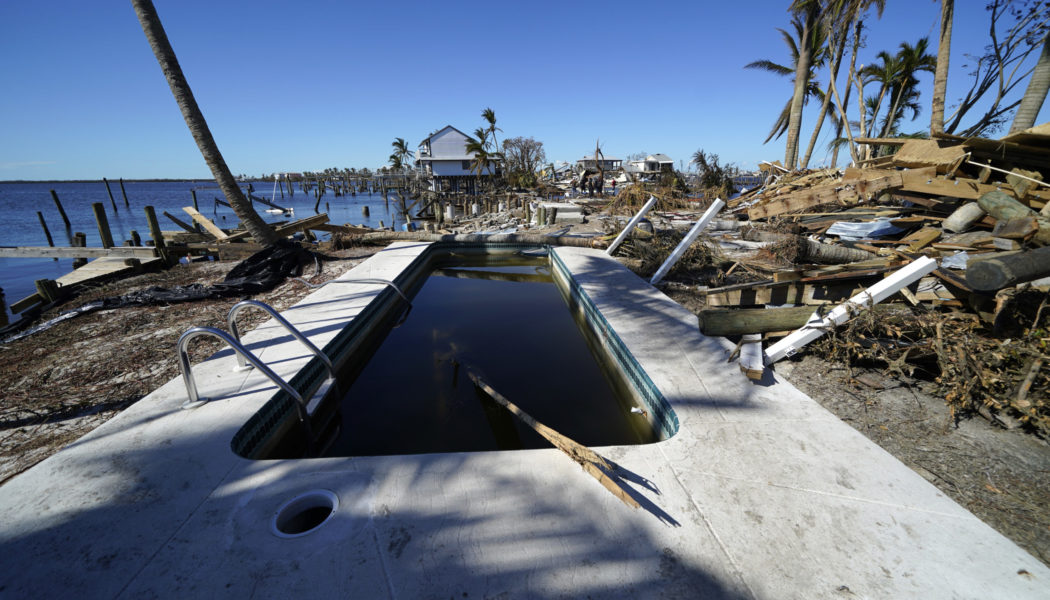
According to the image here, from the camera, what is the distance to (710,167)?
1820 cm

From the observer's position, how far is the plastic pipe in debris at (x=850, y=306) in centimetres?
323

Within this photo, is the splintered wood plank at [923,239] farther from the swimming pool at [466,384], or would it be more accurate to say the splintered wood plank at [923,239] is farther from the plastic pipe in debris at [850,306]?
the swimming pool at [466,384]

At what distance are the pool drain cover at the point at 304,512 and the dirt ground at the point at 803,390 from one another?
7.23 feet

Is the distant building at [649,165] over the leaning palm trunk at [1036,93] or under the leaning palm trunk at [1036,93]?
over

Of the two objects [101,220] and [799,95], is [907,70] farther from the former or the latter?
[101,220]

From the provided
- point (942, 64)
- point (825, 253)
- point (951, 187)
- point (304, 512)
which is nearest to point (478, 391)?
point (304, 512)

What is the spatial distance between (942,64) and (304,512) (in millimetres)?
18099

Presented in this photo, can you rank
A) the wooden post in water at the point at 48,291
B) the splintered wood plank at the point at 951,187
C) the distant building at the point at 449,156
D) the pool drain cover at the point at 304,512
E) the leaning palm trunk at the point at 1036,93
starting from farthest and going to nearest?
1. the distant building at the point at 449,156
2. the leaning palm trunk at the point at 1036,93
3. the wooden post in water at the point at 48,291
4. the splintered wood plank at the point at 951,187
5. the pool drain cover at the point at 304,512

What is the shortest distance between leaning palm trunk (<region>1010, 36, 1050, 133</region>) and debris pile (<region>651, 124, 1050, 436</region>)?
Answer: 4262 mm

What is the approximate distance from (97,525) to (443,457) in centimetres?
194

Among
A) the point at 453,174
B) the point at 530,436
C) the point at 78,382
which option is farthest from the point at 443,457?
the point at 453,174

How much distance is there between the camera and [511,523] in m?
2.11

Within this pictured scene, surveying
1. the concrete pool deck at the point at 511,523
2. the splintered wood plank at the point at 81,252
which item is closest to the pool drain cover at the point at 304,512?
the concrete pool deck at the point at 511,523

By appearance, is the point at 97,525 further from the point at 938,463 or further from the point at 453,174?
the point at 453,174
